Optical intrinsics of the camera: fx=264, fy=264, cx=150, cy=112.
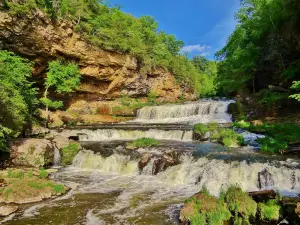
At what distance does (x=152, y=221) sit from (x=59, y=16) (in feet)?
75.0

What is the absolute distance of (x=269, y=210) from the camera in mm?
6727

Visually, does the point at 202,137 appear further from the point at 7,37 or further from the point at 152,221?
the point at 7,37

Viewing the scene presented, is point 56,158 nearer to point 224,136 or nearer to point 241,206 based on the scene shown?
point 224,136

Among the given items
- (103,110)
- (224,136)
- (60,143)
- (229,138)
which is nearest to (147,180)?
(229,138)

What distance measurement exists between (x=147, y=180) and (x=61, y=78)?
18.3m

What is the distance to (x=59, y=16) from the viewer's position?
24844 mm

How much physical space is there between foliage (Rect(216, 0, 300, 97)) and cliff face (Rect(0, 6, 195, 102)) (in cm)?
1209

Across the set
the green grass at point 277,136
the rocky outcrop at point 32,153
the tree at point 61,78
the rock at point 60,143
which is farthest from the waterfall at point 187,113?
the rocky outcrop at point 32,153

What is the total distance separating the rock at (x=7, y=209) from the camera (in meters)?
8.07

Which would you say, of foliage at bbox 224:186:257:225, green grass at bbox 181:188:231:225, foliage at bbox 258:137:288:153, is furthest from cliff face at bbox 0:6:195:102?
foliage at bbox 224:186:257:225

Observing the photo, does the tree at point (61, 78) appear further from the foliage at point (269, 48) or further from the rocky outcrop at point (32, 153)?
the foliage at point (269, 48)

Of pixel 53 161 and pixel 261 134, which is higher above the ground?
pixel 261 134

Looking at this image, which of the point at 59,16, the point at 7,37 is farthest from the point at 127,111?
the point at 7,37

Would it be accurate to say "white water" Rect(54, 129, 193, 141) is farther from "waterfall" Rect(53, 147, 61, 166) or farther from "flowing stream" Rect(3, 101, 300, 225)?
"waterfall" Rect(53, 147, 61, 166)
